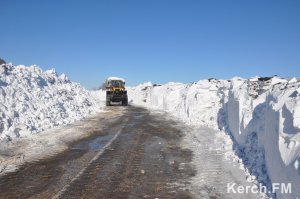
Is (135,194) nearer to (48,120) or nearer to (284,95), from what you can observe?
(284,95)

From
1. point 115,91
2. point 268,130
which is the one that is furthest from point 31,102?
point 115,91

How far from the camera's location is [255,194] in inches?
283

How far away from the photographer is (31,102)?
1966cm

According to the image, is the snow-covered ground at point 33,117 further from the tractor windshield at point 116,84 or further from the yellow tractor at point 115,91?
the tractor windshield at point 116,84

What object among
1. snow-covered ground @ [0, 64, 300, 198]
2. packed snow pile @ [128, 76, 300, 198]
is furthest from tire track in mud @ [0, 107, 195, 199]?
packed snow pile @ [128, 76, 300, 198]

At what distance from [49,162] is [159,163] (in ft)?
10.3

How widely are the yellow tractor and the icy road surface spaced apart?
21752mm

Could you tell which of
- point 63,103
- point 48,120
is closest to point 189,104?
point 63,103

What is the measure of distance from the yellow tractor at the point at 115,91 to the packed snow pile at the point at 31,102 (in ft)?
19.6

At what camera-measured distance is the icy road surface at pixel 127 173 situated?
7316mm

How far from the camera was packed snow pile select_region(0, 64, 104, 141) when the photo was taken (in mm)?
15276

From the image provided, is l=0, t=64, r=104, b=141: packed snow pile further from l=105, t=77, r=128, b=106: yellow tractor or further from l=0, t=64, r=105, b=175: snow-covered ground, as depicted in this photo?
l=105, t=77, r=128, b=106: yellow tractor

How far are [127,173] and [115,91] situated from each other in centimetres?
2682

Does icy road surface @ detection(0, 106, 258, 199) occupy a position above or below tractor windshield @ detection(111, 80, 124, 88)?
below
